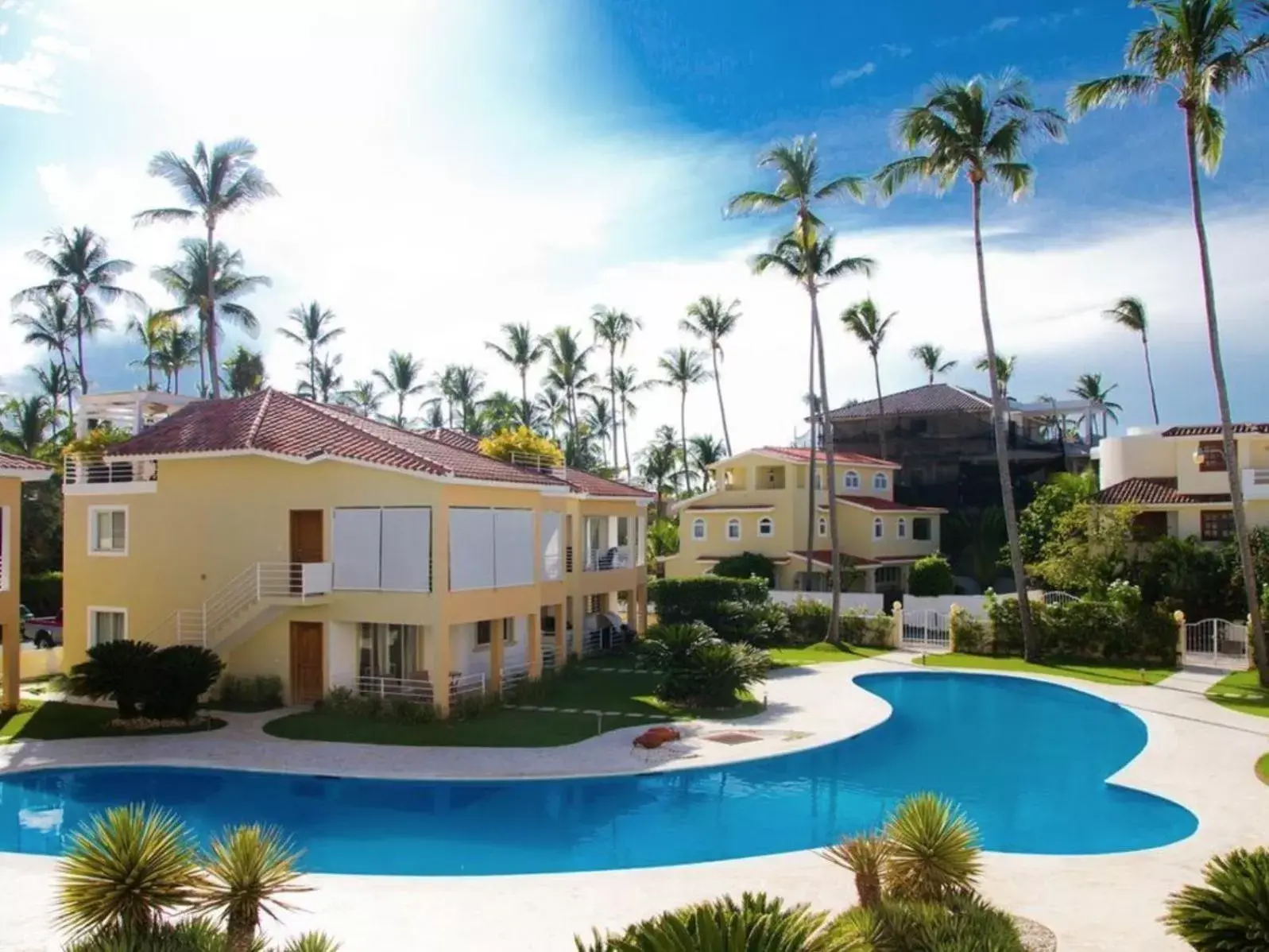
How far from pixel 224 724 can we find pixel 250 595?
131 inches

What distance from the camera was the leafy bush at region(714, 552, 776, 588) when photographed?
1860 inches

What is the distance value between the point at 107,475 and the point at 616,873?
20.6m

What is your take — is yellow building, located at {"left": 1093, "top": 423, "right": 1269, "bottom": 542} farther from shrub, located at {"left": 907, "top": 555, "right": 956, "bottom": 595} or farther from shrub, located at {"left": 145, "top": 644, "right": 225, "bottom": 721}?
shrub, located at {"left": 145, "top": 644, "right": 225, "bottom": 721}

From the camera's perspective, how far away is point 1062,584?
127ft

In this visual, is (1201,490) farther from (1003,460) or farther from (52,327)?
(52,327)

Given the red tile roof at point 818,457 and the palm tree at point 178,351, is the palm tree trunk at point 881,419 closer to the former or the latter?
the red tile roof at point 818,457

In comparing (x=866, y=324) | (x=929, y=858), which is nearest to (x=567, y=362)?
(x=866, y=324)

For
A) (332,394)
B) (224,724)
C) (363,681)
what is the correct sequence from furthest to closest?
(332,394), (363,681), (224,724)

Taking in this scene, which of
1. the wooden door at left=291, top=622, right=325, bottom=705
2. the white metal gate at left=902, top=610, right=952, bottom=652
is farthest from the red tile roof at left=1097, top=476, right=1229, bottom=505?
the wooden door at left=291, top=622, right=325, bottom=705

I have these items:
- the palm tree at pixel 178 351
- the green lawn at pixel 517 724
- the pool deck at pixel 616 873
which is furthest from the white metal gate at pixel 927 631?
the palm tree at pixel 178 351

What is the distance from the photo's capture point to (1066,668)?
3206cm

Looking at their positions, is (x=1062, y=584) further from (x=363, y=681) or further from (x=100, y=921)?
(x=100, y=921)

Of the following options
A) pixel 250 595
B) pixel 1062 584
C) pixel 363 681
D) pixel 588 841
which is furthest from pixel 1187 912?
pixel 1062 584

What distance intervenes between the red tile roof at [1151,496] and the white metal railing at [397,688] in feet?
94.1
